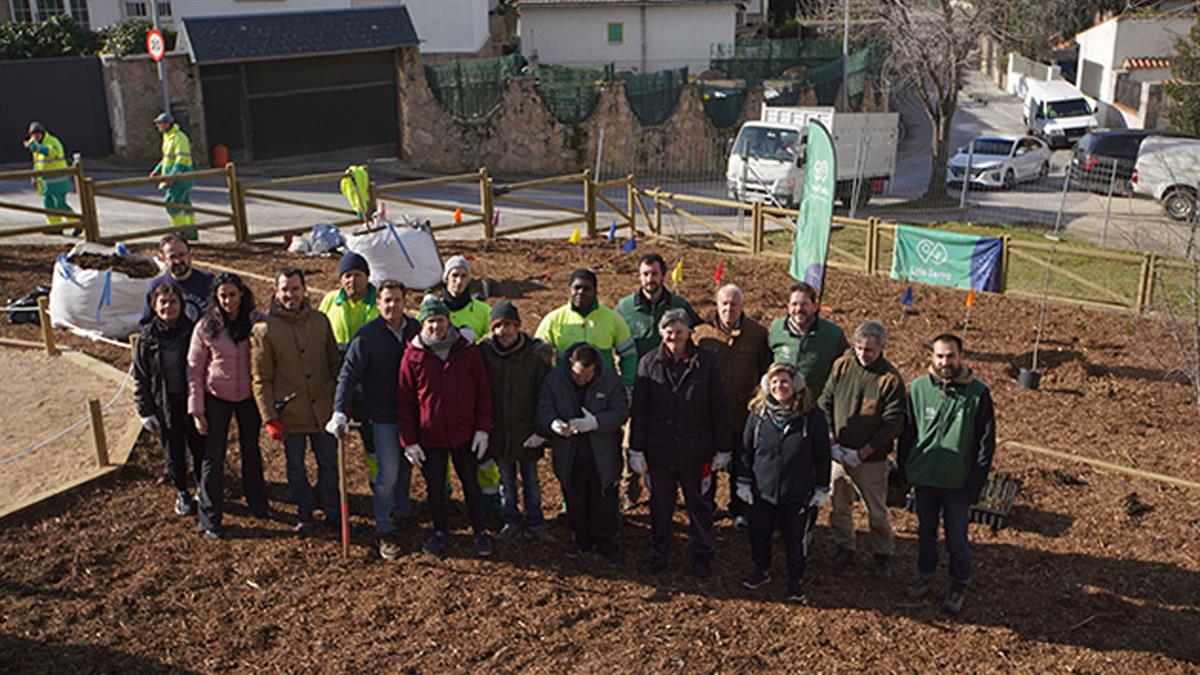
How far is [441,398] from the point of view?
6945mm

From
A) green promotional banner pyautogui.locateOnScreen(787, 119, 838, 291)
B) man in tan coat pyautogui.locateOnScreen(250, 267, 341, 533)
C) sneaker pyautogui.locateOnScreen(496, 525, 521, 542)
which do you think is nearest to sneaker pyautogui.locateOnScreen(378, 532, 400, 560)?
sneaker pyautogui.locateOnScreen(496, 525, 521, 542)

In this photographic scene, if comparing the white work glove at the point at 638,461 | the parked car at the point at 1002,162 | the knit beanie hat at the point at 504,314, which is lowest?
the parked car at the point at 1002,162

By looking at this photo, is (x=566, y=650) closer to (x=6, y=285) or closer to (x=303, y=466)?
(x=303, y=466)

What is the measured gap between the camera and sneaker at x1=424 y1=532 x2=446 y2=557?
739 centimetres

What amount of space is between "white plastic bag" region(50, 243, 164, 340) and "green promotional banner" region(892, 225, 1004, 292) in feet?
29.6

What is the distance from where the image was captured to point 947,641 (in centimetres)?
654

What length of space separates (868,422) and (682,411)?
1120mm

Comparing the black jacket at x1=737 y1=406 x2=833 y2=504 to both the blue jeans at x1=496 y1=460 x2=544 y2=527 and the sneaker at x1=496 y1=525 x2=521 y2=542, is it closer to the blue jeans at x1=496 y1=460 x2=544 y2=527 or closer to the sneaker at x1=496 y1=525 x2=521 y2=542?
the blue jeans at x1=496 y1=460 x2=544 y2=527

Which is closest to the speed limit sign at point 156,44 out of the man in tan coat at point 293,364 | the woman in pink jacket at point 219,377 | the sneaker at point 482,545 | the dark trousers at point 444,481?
the woman in pink jacket at point 219,377

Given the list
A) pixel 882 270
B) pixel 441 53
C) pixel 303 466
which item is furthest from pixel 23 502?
pixel 441 53

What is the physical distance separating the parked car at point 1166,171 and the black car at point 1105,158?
1.01m

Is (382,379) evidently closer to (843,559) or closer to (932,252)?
(843,559)

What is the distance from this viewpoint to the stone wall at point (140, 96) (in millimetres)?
25875

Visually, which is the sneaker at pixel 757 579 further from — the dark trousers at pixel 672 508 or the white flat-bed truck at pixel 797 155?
the white flat-bed truck at pixel 797 155
